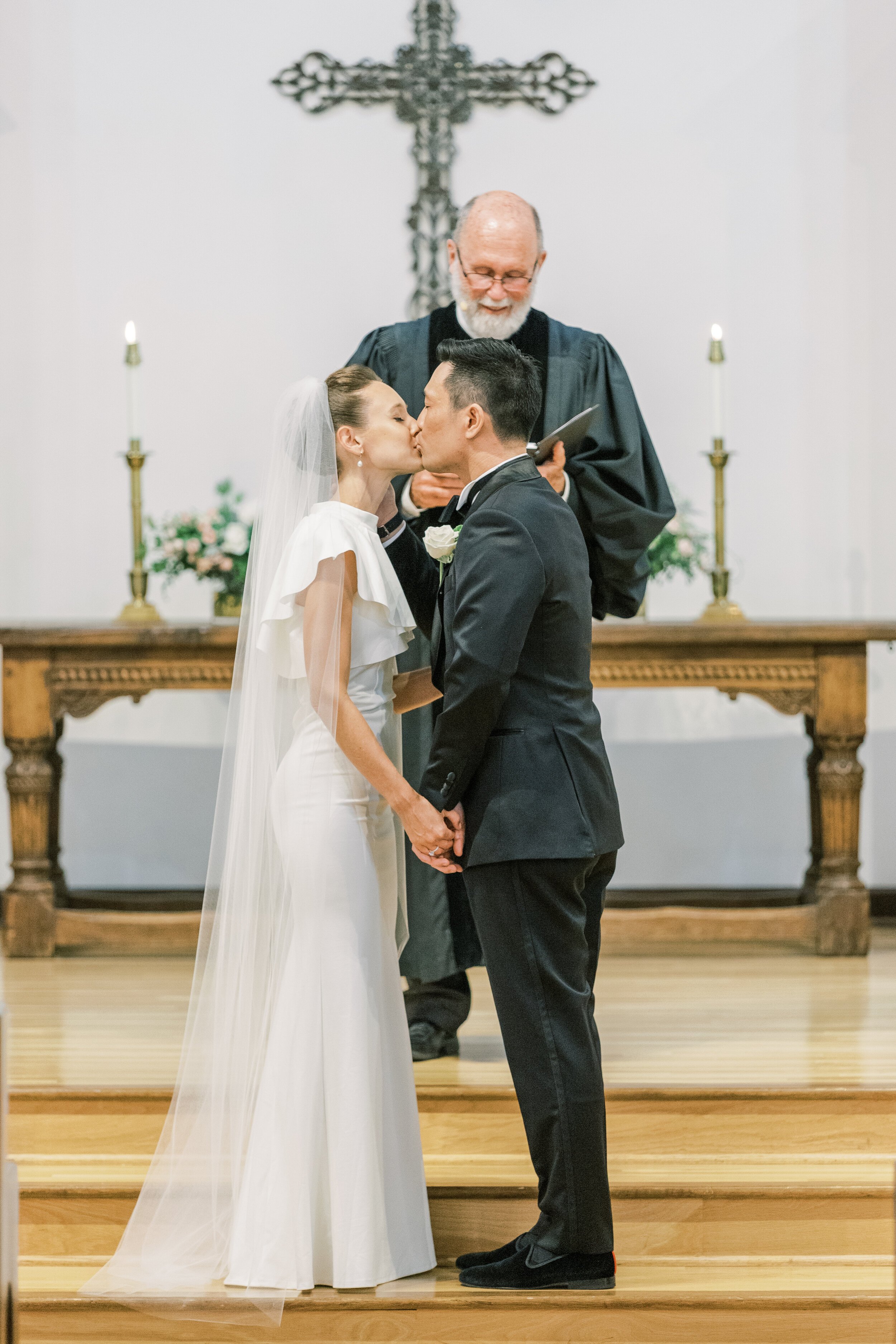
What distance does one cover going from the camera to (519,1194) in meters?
3.04

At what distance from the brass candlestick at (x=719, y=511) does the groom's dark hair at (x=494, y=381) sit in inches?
87.6

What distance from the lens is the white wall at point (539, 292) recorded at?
5.75 metres

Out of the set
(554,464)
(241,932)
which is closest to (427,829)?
(241,932)

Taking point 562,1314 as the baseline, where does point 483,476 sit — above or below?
above

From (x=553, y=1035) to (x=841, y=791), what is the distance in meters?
2.43

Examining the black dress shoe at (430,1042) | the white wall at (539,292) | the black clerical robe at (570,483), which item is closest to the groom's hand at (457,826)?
the black clerical robe at (570,483)

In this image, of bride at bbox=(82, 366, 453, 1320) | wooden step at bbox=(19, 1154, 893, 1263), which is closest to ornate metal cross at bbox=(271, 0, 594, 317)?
bride at bbox=(82, 366, 453, 1320)

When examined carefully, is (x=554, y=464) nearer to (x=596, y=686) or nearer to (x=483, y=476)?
(x=483, y=476)

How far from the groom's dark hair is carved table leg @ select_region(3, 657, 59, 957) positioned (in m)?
2.50

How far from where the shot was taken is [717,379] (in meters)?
4.97

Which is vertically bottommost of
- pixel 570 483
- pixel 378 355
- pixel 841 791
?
pixel 841 791

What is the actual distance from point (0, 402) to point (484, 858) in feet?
12.8

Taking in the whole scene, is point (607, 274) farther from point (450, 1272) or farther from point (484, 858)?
point (450, 1272)

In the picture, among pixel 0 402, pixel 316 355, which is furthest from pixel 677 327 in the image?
pixel 0 402
